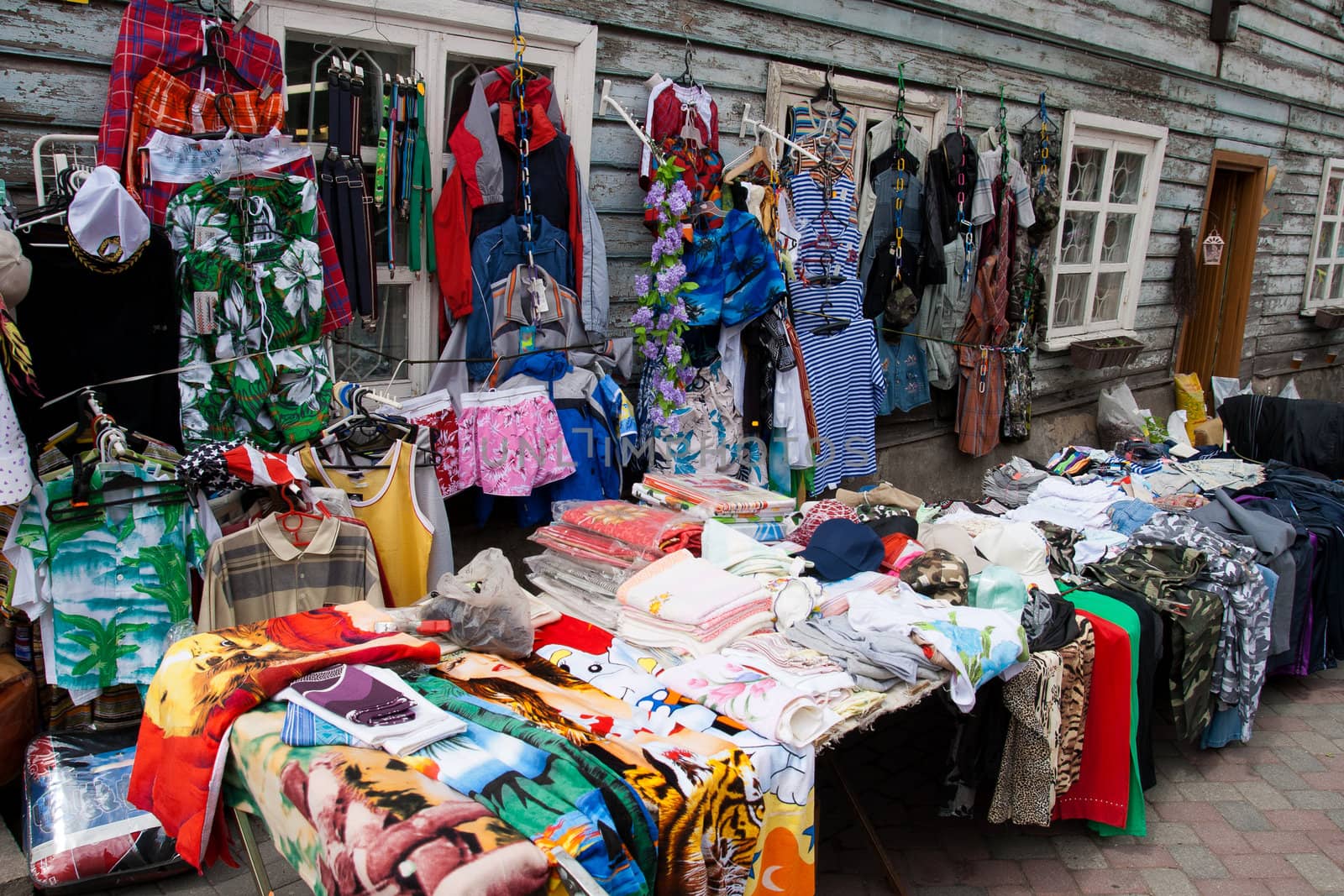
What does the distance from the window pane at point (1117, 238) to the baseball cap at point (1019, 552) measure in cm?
543

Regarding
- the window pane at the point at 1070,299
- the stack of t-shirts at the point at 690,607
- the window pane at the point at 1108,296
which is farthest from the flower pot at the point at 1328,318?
the stack of t-shirts at the point at 690,607

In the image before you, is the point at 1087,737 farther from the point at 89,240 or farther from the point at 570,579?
the point at 89,240

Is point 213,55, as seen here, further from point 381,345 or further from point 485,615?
point 485,615

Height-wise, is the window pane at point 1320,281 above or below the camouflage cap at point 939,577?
above

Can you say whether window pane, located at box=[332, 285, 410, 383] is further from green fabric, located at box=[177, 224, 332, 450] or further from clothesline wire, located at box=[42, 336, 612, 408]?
green fabric, located at box=[177, 224, 332, 450]

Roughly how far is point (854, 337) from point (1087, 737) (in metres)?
2.66

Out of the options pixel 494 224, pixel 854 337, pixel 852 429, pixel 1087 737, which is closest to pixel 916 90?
pixel 854 337

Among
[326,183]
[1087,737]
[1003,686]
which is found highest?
[326,183]

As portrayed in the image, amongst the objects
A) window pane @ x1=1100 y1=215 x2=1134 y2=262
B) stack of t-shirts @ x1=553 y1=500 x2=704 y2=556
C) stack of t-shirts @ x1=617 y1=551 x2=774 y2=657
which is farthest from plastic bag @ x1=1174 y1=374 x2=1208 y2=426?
stack of t-shirts @ x1=617 y1=551 x2=774 y2=657

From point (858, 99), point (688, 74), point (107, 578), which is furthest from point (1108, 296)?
point (107, 578)

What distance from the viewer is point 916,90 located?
6273mm

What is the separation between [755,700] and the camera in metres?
2.44

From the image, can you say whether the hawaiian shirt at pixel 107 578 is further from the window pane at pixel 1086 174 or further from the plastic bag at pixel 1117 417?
the plastic bag at pixel 1117 417

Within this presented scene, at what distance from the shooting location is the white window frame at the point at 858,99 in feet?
18.1
